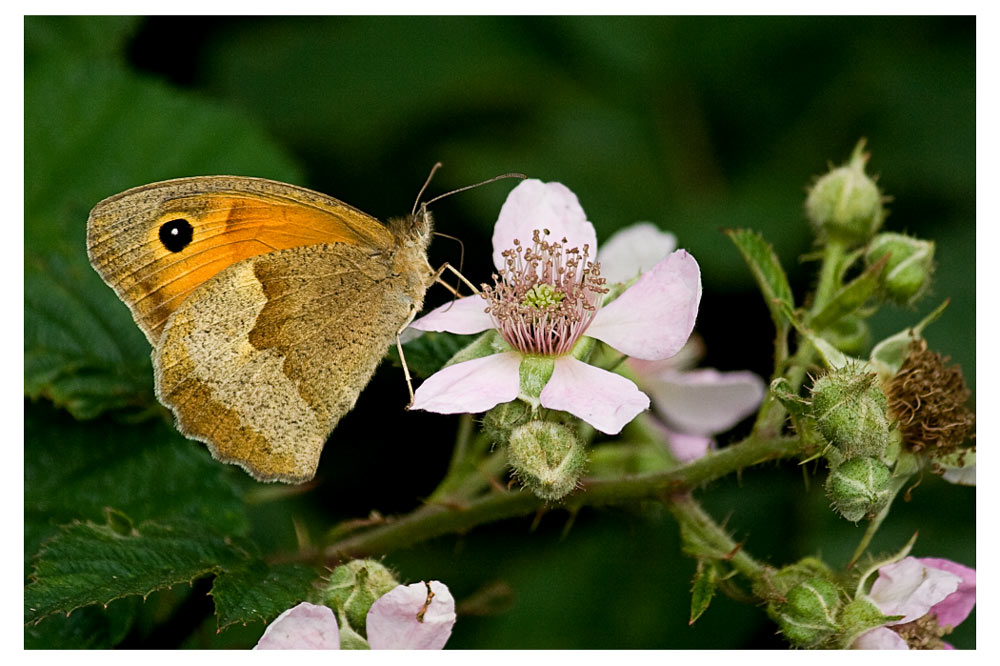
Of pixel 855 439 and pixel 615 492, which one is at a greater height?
pixel 855 439

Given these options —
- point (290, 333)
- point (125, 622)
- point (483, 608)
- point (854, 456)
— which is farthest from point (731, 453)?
point (125, 622)

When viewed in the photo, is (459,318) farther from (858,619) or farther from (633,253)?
(858,619)

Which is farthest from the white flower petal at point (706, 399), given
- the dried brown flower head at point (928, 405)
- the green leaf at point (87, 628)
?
the green leaf at point (87, 628)

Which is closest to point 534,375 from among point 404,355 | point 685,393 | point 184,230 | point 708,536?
point 404,355

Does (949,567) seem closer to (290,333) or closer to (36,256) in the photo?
(290,333)

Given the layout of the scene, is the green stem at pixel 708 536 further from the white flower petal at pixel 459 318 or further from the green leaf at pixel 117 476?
the green leaf at pixel 117 476
